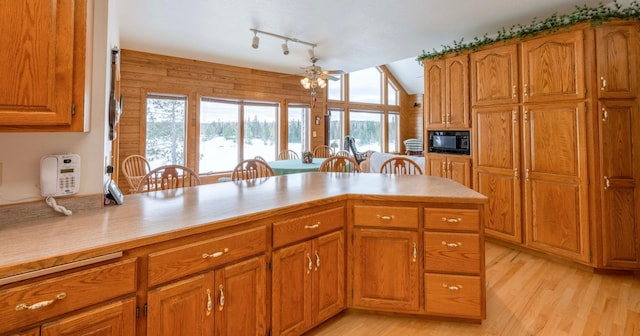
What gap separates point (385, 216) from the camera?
79.4 inches

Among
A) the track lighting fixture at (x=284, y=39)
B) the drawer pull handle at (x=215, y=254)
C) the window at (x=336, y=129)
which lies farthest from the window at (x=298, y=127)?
the drawer pull handle at (x=215, y=254)

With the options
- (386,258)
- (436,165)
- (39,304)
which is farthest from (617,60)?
(39,304)

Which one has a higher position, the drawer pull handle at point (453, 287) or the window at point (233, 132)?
the window at point (233, 132)

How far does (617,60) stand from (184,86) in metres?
5.72

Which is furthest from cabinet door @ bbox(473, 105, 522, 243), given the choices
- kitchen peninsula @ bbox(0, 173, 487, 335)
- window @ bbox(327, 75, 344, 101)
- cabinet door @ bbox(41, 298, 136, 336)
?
window @ bbox(327, 75, 344, 101)

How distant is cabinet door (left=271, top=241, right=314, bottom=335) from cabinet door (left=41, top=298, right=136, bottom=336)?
0.67 m

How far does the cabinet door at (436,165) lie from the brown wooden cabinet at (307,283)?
8.58ft

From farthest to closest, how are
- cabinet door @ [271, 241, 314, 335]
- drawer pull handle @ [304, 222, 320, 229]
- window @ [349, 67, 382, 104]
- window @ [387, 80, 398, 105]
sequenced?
window @ [387, 80, 398, 105], window @ [349, 67, 382, 104], drawer pull handle @ [304, 222, 320, 229], cabinet door @ [271, 241, 314, 335]

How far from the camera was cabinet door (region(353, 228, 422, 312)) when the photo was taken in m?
2.01

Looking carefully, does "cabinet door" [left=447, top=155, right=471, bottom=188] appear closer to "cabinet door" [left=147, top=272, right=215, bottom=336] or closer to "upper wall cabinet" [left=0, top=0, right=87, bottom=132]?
"cabinet door" [left=147, top=272, right=215, bottom=336]

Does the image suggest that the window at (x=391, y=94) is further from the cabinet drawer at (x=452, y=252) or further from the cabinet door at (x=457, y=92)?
the cabinet drawer at (x=452, y=252)

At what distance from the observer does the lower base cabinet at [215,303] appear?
4.10 feet

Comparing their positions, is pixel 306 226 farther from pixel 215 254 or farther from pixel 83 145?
pixel 83 145

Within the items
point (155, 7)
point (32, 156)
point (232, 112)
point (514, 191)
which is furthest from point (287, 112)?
point (32, 156)
